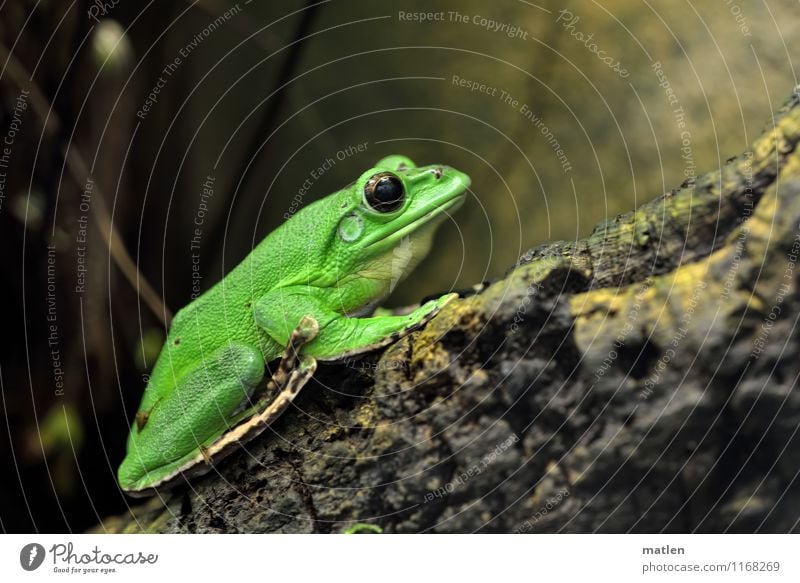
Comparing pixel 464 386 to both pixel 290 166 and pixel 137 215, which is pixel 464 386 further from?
pixel 137 215

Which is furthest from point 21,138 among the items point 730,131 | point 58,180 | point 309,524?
point 730,131

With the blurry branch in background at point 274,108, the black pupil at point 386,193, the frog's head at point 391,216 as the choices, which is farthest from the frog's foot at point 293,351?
the blurry branch in background at point 274,108

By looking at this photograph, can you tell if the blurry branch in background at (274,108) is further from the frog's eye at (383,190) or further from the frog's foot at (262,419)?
the frog's foot at (262,419)

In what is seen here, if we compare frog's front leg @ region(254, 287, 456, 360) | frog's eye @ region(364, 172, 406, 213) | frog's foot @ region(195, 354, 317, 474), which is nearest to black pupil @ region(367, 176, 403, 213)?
frog's eye @ region(364, 172, 406, 213)

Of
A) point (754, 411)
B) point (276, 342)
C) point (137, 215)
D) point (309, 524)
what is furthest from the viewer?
point (137, 215)

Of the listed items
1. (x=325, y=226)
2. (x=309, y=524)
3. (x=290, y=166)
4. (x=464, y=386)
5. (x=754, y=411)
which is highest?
(x=290, y=166)

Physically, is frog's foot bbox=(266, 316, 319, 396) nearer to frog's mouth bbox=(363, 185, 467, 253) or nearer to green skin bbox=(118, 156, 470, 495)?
green skin bbox=(118, 156, 470, 495)
